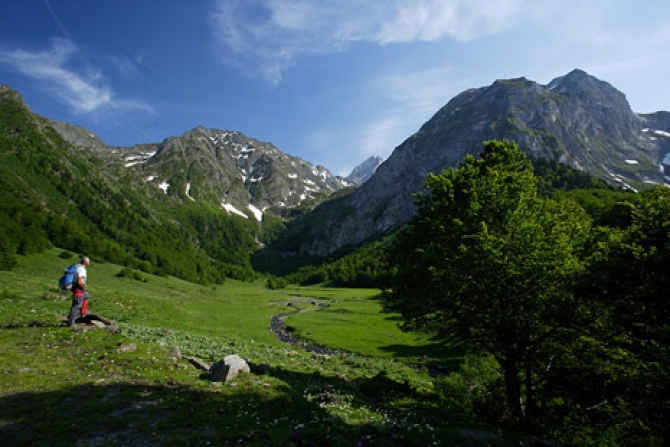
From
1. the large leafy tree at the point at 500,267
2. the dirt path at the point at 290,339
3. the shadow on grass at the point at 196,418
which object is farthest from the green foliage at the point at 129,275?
the large leafy tree at the point at 500,267

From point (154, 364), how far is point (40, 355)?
5.67 m

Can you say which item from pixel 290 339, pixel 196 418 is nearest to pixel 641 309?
pixel 196 418

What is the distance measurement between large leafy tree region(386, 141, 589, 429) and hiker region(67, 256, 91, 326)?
20.9 metres

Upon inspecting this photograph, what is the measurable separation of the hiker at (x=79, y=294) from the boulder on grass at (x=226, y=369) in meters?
10.5

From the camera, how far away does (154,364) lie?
18.6 meters

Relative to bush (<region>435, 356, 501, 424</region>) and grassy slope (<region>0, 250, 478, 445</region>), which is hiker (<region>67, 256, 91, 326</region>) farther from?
bush (<region>435, 356, 501, 424</region>)

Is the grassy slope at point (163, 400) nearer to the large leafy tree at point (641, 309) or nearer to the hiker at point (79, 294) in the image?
the hiker at point (79, 294)

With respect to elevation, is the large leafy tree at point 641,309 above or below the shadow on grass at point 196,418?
above

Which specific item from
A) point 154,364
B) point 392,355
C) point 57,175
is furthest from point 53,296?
point 57,175

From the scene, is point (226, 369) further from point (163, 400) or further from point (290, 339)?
point (290, 339)

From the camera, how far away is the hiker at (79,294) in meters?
21.3

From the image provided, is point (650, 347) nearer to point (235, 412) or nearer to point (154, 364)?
point (235, 412)

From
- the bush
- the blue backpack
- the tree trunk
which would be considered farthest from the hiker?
the tree trunk

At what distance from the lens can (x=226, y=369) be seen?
1856 centimetres
